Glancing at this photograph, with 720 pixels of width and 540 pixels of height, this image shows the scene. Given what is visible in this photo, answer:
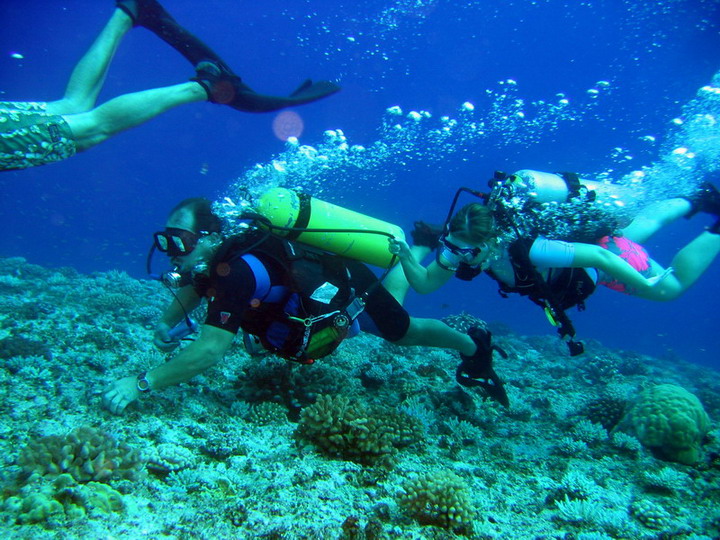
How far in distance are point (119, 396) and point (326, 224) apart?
9.86ft

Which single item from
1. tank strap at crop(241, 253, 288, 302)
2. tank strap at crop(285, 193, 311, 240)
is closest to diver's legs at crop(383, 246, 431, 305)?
tank strap at crop(285, 193, 311, 240)

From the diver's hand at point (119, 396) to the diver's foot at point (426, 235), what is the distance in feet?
14.2

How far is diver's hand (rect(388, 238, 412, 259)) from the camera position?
16.3ft

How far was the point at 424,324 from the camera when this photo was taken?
220 inches

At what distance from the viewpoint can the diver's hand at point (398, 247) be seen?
4.96m

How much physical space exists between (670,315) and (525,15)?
173 meters

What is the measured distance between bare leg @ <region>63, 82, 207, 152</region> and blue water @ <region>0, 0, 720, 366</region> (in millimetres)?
28168

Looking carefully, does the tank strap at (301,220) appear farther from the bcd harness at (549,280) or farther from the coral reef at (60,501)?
the coral reef at (60,501)

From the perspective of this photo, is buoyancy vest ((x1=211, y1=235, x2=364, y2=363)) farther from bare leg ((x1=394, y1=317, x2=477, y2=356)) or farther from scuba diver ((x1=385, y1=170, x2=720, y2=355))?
bare leg ((x1=394, y1=317, x2=477, y2=356))

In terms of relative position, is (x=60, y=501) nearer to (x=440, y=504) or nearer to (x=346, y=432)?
(x=346, y=432)

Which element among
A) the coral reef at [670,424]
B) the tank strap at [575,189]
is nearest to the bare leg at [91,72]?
the tank strap at [575,189]

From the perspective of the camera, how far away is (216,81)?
4.93 metres

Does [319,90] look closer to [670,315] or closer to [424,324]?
[424,324]

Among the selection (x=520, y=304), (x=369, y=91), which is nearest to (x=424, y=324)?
(x=369, y=91)
